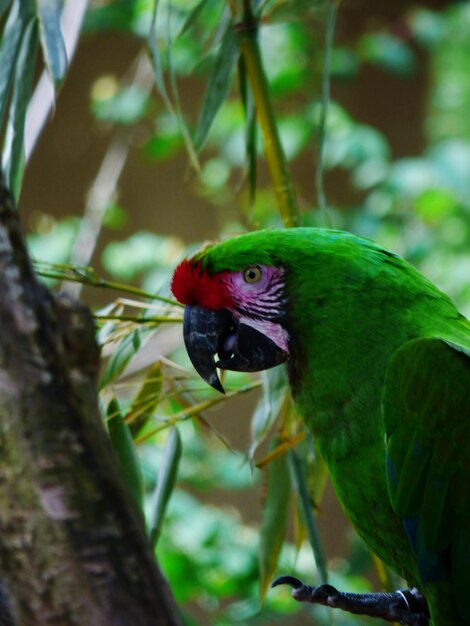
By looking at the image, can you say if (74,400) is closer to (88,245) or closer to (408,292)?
(408,292)

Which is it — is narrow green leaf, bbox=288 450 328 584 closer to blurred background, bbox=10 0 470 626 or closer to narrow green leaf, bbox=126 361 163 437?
blurred background, bbox=10 0 470 626

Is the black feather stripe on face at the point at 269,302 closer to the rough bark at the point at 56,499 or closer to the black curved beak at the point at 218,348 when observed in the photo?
the black curved beak at the point at 218,348

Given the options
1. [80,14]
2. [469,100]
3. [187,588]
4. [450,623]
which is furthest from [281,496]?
[469,100]

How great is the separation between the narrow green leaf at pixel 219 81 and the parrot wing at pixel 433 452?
0.45m

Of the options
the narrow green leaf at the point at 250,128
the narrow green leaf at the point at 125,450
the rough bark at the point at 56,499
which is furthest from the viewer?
the narrow green leaf at the point at 250,128

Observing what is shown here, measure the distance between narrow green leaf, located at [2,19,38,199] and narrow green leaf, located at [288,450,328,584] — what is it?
53 cm

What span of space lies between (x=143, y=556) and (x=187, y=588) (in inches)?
69.4

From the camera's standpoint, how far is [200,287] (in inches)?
40.5

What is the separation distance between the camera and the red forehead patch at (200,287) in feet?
3.37

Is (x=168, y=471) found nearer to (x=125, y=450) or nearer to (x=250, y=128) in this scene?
(x=125, y=450)

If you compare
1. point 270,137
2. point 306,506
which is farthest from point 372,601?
point 270,137

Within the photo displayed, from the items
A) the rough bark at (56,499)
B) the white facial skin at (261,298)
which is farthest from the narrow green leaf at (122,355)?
the rough bark at (56,499)

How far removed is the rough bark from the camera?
48cm

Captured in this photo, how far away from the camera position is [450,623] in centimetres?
94
